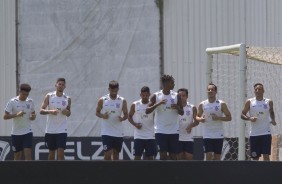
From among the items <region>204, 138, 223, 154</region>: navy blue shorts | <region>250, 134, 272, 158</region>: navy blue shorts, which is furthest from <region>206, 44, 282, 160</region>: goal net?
<region>250, 134, 272, 158</region>: navy blue shorts

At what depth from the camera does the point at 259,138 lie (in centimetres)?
1645

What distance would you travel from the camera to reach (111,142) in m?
16.8

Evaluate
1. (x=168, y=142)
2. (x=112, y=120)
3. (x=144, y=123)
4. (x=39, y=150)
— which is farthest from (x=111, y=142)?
(x=39, y=150)

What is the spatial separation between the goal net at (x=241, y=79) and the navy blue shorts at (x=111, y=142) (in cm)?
224

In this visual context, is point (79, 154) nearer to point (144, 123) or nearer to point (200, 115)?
point (144, 123)

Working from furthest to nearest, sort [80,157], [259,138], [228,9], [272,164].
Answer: [228,9]
[80,157]
[259,138]
[272,164]

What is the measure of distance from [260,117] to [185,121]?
153 centimetres

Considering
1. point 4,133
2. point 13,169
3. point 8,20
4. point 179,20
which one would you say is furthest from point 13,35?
point 13,169

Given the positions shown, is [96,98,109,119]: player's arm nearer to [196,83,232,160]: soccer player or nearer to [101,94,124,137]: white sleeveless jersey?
[101,94,124,137]: white sleeveless jersey

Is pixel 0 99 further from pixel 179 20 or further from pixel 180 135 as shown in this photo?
pixel 180 135

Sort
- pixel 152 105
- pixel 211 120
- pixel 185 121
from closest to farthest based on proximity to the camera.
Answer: pixel 152 105 < pixel 211 120 < pixel 185 121

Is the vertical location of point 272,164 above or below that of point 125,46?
below

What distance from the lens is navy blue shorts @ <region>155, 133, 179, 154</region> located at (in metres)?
16.2

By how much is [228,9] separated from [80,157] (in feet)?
19.0
